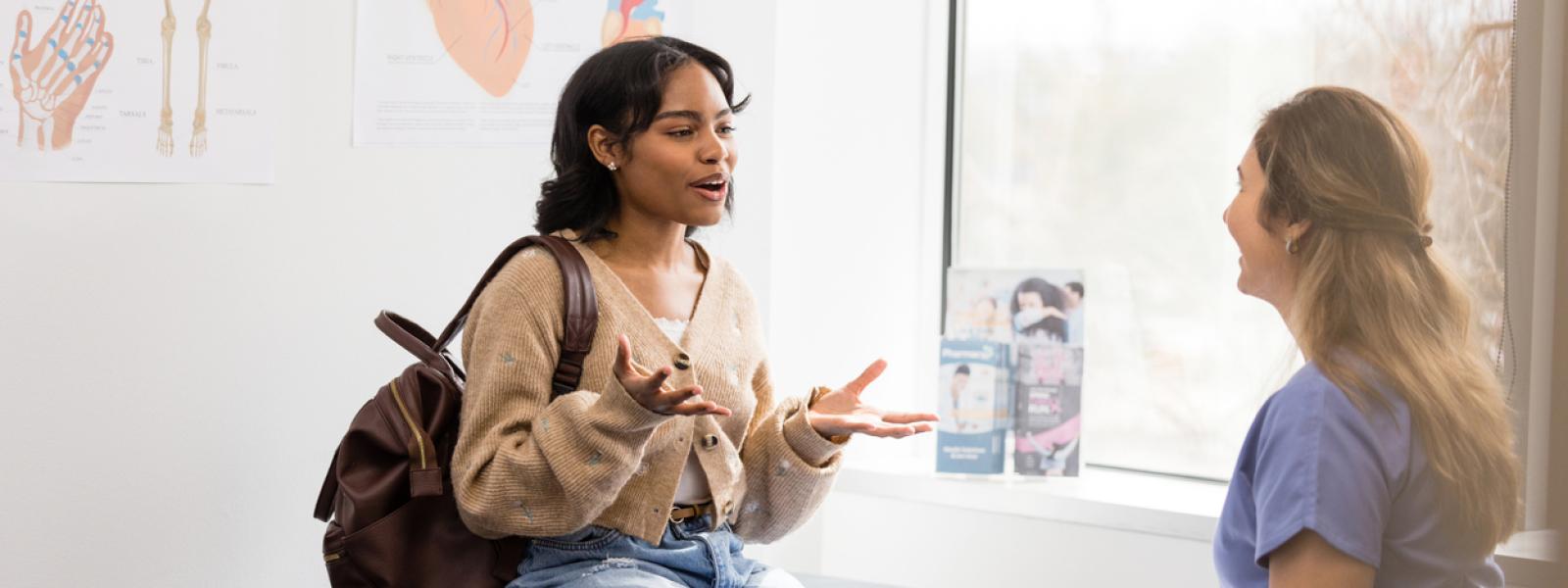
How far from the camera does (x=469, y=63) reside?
263 cm

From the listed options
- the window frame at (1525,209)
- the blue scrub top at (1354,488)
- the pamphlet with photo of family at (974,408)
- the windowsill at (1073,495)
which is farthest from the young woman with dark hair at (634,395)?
the pamphlet with photo of family at (974,408)

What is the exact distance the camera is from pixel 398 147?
2523 mm

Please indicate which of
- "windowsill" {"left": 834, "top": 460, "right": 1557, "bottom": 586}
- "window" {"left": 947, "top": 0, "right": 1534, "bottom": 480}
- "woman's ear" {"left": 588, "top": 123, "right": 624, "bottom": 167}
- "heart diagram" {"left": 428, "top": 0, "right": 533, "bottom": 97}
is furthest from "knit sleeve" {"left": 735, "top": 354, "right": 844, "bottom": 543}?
"window" {"left": 947, "top": 0, "right": 1534, "bottom": 480}

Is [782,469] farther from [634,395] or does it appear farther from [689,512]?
[634,395]

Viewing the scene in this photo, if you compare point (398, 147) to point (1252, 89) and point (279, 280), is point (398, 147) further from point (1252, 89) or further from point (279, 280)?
point (1252, 89)

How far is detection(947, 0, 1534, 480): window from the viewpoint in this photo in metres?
3.26

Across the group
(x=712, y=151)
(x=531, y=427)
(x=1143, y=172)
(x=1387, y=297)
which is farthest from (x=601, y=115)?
(x=1143, y=172)

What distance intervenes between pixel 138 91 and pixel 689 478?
1097mm

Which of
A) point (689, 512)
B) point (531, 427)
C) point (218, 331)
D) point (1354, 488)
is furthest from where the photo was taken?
point (218, 331)

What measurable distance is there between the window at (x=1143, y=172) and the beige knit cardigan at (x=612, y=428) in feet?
5.11

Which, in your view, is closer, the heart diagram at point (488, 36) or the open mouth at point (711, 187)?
the open mouth at point (711, 187)

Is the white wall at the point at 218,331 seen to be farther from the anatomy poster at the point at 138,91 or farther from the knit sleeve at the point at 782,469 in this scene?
the knit sleeve at the point at 782,469

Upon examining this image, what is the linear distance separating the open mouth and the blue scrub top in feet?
2.73

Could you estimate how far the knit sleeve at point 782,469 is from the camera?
6.75 feet
